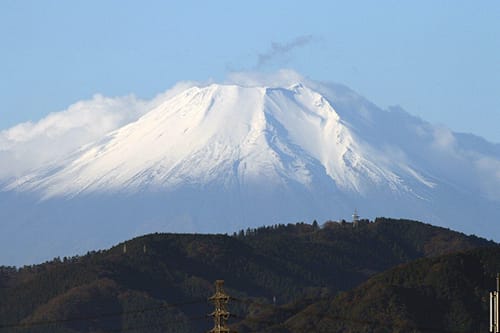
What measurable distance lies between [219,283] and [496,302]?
16.2 m

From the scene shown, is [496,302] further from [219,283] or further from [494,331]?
[219,283]

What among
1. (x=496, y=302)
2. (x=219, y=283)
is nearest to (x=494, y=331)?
(x=496, y=302)

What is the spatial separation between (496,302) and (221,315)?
16.3 meters

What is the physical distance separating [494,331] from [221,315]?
17.0 m

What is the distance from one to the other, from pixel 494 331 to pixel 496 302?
2392mm

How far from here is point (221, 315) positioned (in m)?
124

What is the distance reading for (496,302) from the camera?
129 m

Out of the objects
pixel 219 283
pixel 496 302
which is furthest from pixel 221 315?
pixel 496 302

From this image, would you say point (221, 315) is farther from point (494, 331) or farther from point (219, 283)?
point (494, 331)

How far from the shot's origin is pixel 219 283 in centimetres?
12456

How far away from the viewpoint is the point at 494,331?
13038 centimetres

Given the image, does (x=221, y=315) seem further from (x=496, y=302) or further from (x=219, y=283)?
(x=496, y=302)

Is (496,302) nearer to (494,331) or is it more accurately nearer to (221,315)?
(494,331)
